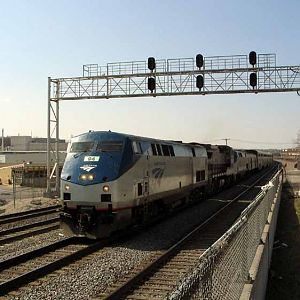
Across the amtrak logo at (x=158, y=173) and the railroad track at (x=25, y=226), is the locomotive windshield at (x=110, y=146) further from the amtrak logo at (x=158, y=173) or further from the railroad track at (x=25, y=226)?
the railroad track at (x=25, y=226)

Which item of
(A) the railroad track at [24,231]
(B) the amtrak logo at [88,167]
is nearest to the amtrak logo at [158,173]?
(B) the amtrak logo at [88,167]

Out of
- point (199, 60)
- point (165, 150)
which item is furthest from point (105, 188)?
point (199, 60)

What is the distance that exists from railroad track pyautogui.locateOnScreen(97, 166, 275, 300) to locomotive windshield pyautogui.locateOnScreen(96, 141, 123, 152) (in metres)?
3.51

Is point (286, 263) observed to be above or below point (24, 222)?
below

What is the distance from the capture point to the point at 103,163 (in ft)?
45.5

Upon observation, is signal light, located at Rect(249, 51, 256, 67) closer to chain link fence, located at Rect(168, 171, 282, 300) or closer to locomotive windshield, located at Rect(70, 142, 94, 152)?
locomotive windshield, located at Rect(70, 142, 94, 152)

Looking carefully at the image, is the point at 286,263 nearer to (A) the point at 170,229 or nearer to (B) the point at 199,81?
(A) the point at 170,229

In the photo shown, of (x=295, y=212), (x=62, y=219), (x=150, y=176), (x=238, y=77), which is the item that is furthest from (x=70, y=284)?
(x=238, y=77)

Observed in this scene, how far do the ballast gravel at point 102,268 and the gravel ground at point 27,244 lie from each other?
81.3 inches

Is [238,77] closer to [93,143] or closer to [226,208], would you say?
[226,208]

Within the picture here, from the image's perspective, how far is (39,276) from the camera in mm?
9820

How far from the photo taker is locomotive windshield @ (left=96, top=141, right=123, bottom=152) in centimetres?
1425

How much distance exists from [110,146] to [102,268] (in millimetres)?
4815

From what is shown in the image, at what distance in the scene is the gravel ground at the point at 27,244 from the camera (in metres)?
12.3
